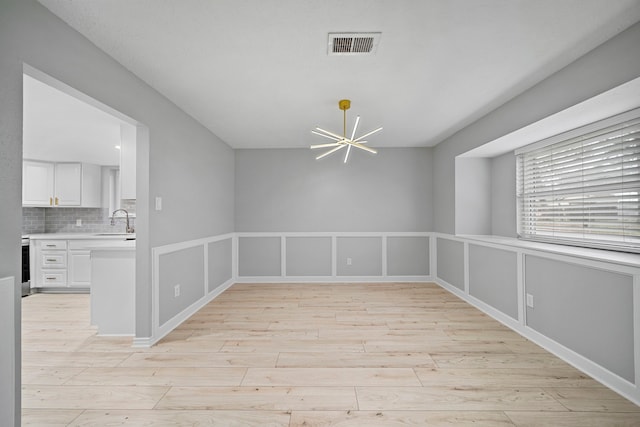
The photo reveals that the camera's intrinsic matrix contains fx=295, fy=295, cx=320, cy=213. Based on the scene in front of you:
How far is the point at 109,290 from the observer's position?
117 inches

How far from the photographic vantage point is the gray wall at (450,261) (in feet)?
14.3

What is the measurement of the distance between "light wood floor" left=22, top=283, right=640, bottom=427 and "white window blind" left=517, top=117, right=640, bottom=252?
1.23 m

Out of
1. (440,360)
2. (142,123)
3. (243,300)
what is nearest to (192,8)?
(142,123)

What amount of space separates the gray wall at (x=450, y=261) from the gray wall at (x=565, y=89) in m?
1.44

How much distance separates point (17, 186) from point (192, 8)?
4.57 feet

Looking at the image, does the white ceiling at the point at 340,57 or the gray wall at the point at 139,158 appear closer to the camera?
the gray wall at the point at 139,158

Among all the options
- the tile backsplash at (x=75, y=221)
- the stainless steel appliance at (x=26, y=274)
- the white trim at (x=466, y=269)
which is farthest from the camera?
the tile backsplash at (x=75, y=221)

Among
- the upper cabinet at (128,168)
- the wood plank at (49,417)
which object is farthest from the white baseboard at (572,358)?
the upper cabinet at (128,168)

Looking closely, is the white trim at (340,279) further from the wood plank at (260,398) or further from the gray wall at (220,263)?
the wood plank at (260,398)

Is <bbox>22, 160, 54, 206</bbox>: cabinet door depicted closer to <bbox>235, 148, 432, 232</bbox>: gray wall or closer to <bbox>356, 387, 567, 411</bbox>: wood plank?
<bbox>235, 148, 432, 232</bbox>: gray wall

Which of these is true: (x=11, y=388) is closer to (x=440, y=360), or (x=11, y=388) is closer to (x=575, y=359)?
(x=440, y=360)

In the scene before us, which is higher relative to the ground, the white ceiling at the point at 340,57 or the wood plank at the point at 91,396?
the white ceiling at the point at 340,57

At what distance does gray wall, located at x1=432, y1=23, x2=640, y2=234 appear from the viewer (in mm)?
1923

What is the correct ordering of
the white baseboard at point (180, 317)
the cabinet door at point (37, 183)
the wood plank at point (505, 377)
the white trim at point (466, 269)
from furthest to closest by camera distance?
the cabinet door at point (37, 183)
the white trim at point (466, 269)
the white baseboard at point (180, 317)
the wood plank at point (505, 377)
